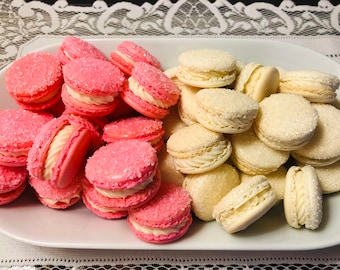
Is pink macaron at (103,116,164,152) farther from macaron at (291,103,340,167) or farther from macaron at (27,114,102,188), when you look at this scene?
macaron at (291,103,340,167)

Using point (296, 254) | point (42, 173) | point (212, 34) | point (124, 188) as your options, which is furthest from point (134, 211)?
point (212, 34)

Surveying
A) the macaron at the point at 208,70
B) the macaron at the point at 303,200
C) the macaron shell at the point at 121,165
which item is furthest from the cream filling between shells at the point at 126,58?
the macaron at the point at 303,200

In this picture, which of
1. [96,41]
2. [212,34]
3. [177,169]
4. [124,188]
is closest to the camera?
[124,188]

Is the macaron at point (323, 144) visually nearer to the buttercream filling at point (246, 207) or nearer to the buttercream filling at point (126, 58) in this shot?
the buttercream filling at point (246, 207)

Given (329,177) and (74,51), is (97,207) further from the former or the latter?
(329,177)

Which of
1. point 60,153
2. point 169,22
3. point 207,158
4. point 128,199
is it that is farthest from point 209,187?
point 169,22

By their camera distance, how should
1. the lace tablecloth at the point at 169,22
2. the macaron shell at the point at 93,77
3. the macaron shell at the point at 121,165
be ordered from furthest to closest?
the lace tablecloth at the point at 169,22
the macaron shell at the point at 93,77
the macaron shell at the point at 121,165

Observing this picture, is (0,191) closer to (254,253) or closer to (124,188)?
(124,188)
